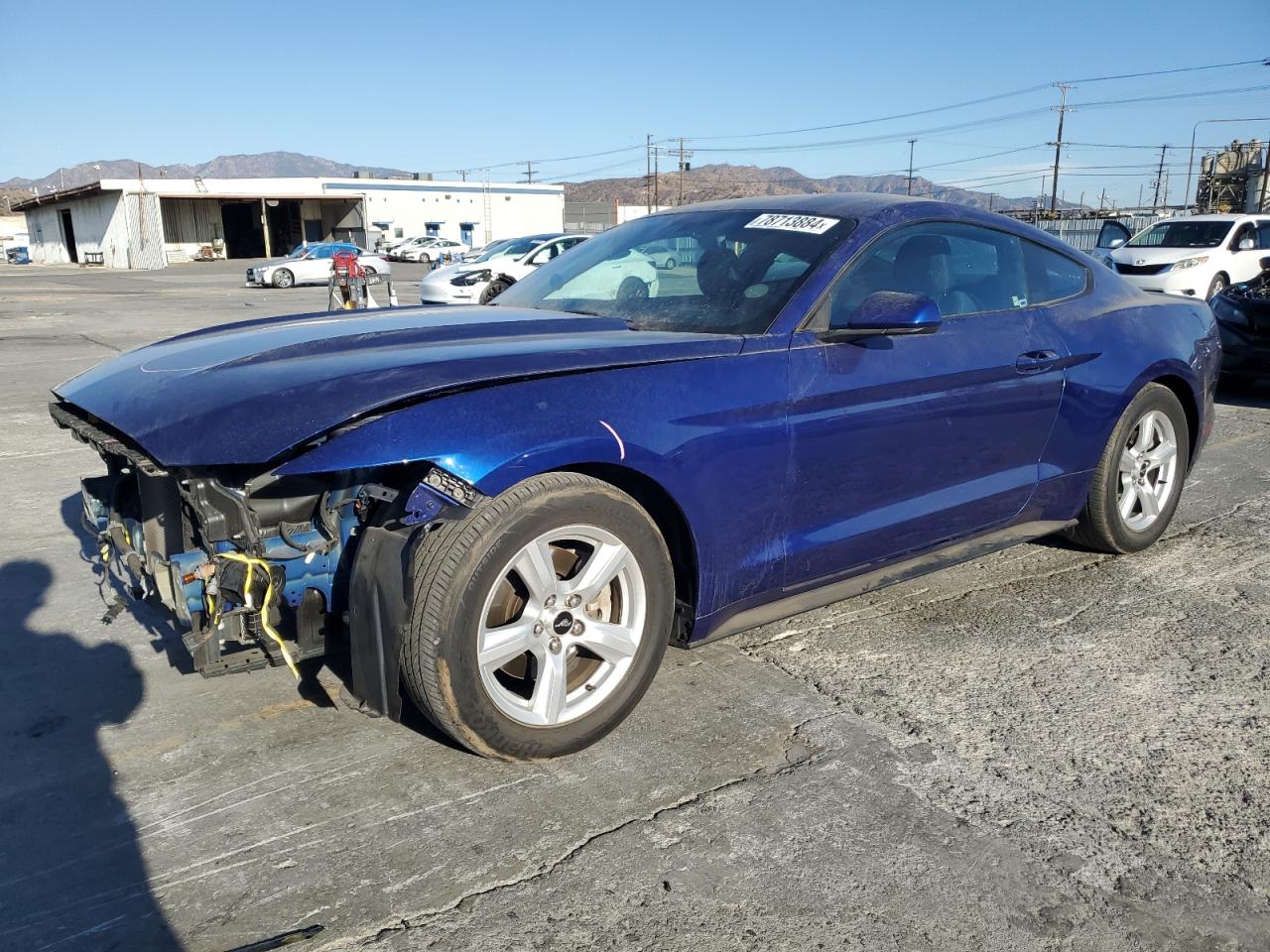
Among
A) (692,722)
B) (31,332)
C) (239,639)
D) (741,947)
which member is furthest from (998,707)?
(31,332)

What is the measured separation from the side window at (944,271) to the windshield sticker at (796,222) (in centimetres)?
20

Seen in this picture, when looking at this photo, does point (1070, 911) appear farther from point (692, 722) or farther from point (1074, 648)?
point (1074, 648)

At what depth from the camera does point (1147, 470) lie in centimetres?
473

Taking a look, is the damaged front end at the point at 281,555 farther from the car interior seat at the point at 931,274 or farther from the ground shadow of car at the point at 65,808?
the car interior seat at the point at 931,274

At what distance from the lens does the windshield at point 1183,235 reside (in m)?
17.2

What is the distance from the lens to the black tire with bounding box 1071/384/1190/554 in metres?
4.47

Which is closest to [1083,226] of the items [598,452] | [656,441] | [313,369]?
[656,441]

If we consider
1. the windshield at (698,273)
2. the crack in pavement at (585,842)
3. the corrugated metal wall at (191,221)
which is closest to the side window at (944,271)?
the windshield at (698,273)

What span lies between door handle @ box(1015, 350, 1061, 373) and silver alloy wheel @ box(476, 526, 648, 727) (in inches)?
74.9

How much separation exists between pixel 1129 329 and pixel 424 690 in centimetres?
348

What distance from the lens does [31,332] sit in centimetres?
1580

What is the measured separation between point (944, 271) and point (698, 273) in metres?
0.97

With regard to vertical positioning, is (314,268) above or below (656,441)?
below

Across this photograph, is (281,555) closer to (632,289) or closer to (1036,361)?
(632,289)
